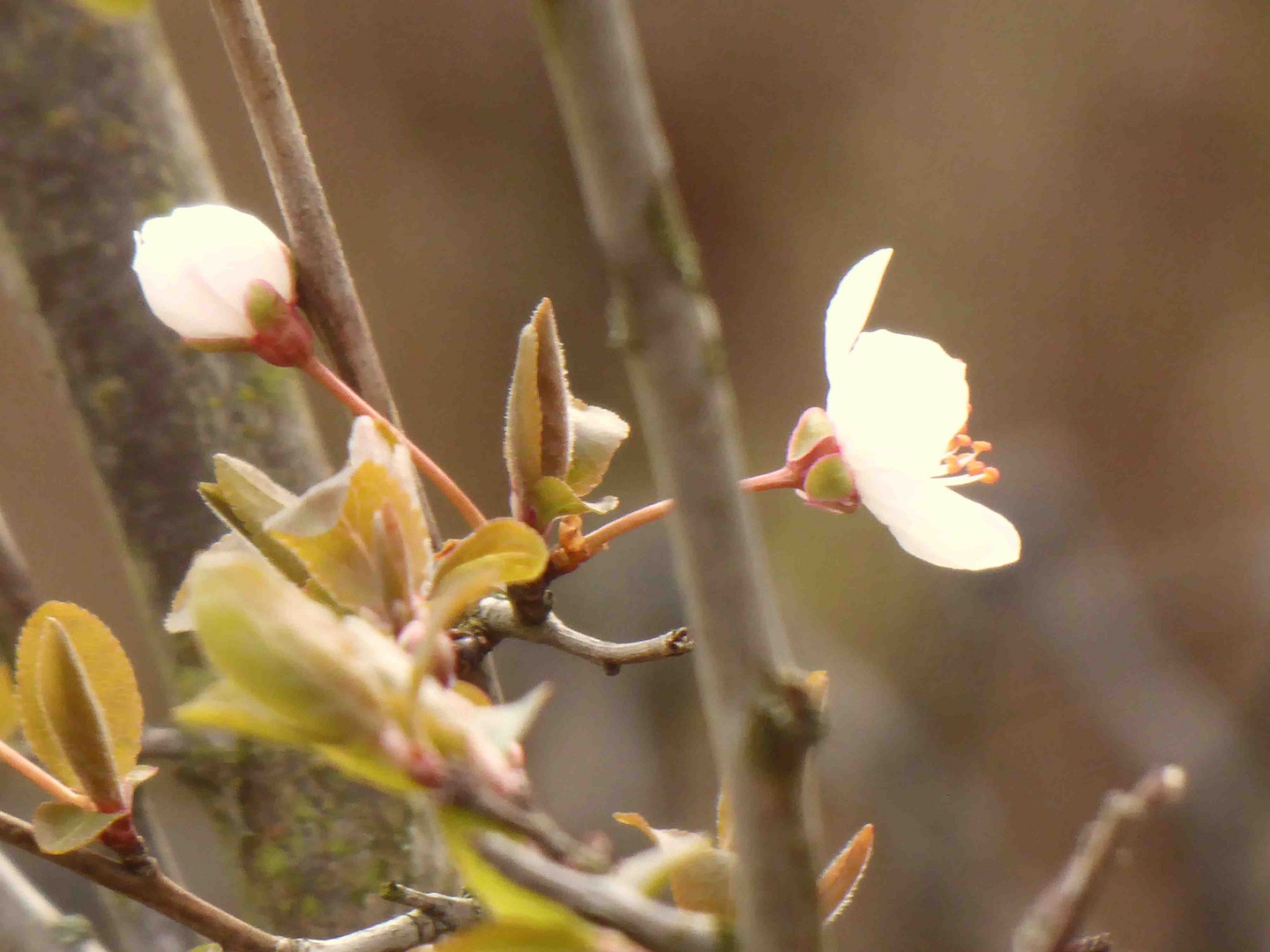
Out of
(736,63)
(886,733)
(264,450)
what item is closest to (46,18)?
(264,450)

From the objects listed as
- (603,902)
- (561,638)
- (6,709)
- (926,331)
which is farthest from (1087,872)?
(926,331)

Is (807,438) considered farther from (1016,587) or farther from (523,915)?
(1016,587)

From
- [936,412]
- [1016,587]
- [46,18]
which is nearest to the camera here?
[936,412]

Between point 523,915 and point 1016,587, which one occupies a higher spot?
point 523,915

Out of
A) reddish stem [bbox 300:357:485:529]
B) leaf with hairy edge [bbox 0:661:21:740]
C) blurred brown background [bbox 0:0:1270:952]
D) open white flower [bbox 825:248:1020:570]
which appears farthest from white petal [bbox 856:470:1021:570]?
blurred brown background [bbox 0:0:1270:952]

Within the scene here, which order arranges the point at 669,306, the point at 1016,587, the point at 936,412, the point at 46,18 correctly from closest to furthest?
the point at 669,306 → the point at 936,412 → the point at 46,18 → the point at 1016,587

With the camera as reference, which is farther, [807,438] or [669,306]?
[807,438]

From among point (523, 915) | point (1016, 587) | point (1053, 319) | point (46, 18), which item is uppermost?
point (46, 18)
